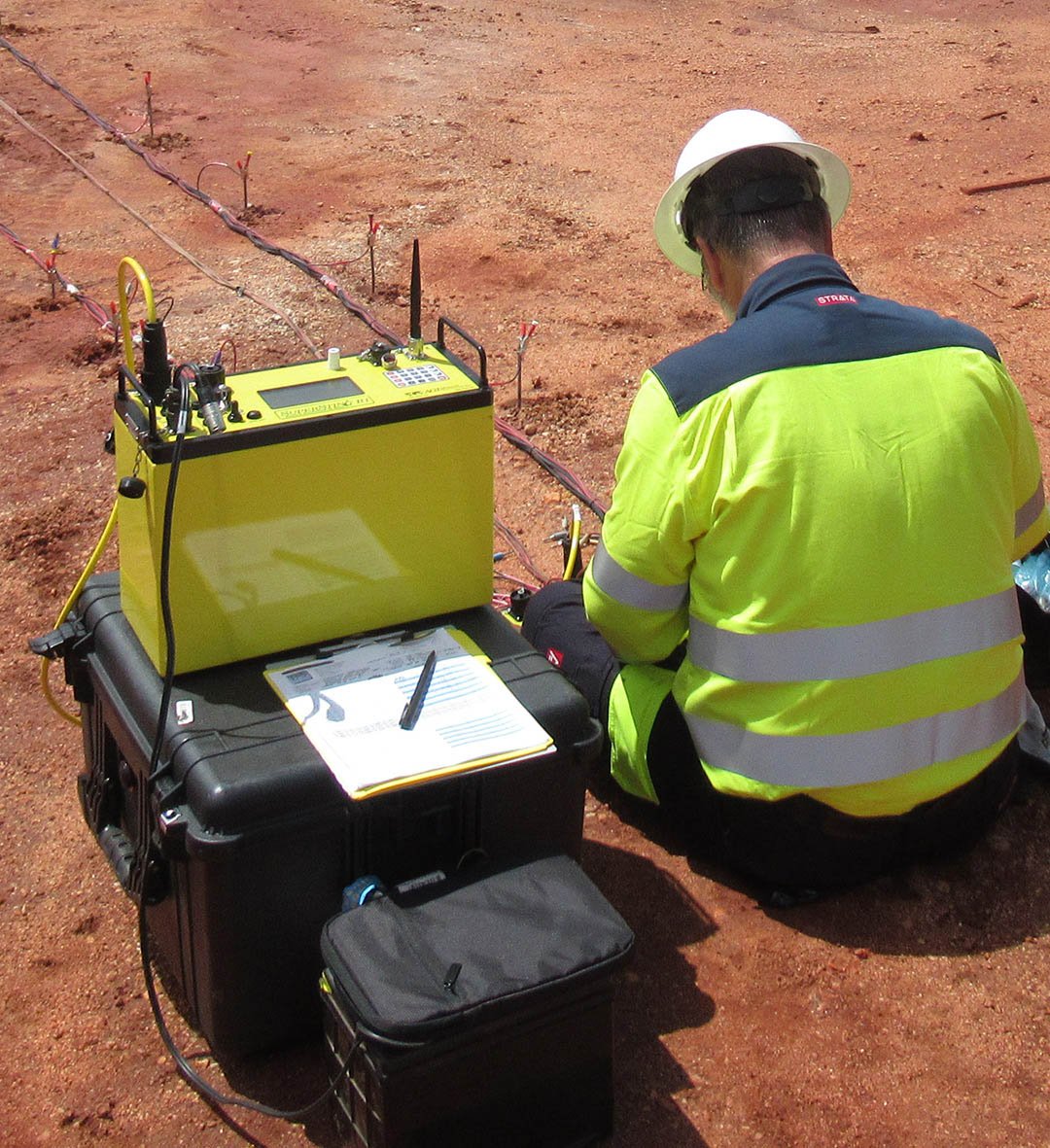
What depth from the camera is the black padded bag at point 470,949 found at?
2.08 meters

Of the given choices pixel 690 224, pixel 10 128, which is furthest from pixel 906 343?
pixel 10 128

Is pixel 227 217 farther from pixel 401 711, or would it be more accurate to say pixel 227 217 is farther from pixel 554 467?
pixel 401 711

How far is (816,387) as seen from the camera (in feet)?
8.09

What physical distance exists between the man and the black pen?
0.42 m

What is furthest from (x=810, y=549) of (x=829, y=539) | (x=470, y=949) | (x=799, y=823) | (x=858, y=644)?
(x=470, y=949)

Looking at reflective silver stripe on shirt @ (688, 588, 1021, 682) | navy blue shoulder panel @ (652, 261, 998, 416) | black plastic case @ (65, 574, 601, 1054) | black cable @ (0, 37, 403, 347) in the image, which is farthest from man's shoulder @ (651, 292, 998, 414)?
black cable @ (0, 37, 403, 347)

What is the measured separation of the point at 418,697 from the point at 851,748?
0.84m

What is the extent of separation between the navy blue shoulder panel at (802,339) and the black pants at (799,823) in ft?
2.38

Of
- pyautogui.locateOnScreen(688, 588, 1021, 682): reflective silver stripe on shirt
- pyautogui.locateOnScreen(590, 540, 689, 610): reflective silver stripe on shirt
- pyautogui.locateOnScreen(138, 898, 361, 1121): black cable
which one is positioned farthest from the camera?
pyautogui.locateOnScreen(590, 540, 689, 610): reflective silver stripe on shirt

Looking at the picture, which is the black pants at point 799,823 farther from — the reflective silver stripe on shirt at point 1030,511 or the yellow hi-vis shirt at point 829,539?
the reflective silver stripe on shirt at point 1030,511

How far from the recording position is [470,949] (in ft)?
7.17

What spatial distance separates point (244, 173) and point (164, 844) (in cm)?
504

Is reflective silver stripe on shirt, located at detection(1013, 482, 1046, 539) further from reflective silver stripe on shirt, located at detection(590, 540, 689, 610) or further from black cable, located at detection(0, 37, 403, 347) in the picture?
black cable, located at detection(0, 37, 403, 347)

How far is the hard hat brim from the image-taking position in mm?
2799
